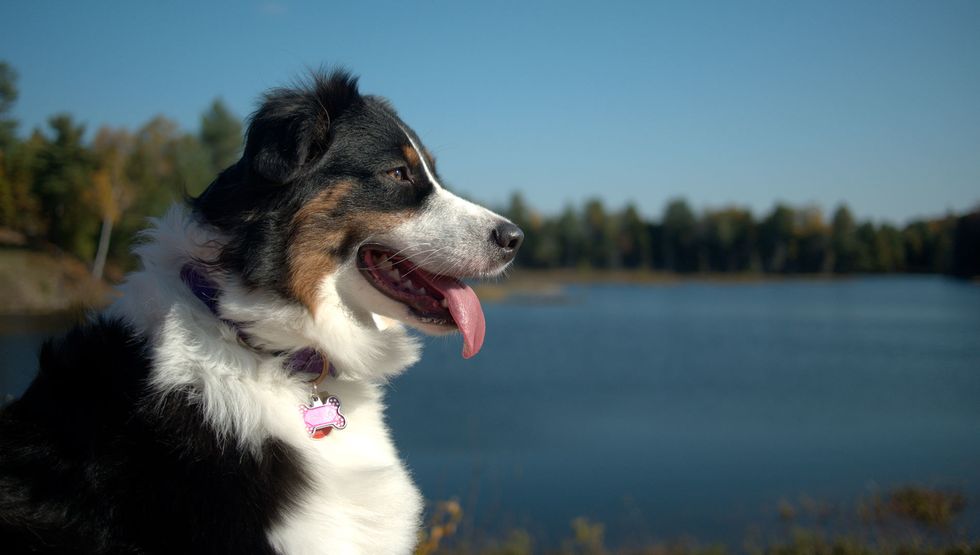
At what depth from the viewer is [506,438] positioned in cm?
1712

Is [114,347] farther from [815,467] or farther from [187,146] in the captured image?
[187,146]

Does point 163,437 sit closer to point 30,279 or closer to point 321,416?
point 321,416

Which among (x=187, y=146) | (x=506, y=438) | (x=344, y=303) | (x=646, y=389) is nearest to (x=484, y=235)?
(x=344, y=303)

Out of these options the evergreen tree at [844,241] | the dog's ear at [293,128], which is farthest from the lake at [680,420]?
the evergreen tree at [844,241]

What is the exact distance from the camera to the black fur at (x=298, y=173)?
294cm

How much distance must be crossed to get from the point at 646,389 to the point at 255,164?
21825 mm

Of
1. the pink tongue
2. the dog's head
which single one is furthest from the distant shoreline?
the dog's head

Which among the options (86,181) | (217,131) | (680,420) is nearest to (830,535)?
(680,420)

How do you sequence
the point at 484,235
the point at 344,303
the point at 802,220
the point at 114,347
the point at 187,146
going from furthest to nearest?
the point at 802,220, the point at 187,146, the point at 484,235, the point at 344,303, the point at 114,347

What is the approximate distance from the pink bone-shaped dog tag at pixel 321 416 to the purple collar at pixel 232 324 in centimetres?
12

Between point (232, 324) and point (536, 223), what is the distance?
363ft

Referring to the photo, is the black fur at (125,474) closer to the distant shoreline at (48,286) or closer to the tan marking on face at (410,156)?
the distant shoreline at (48,286)

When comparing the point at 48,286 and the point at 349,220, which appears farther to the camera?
the point at 48,286

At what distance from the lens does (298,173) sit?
120 inches
